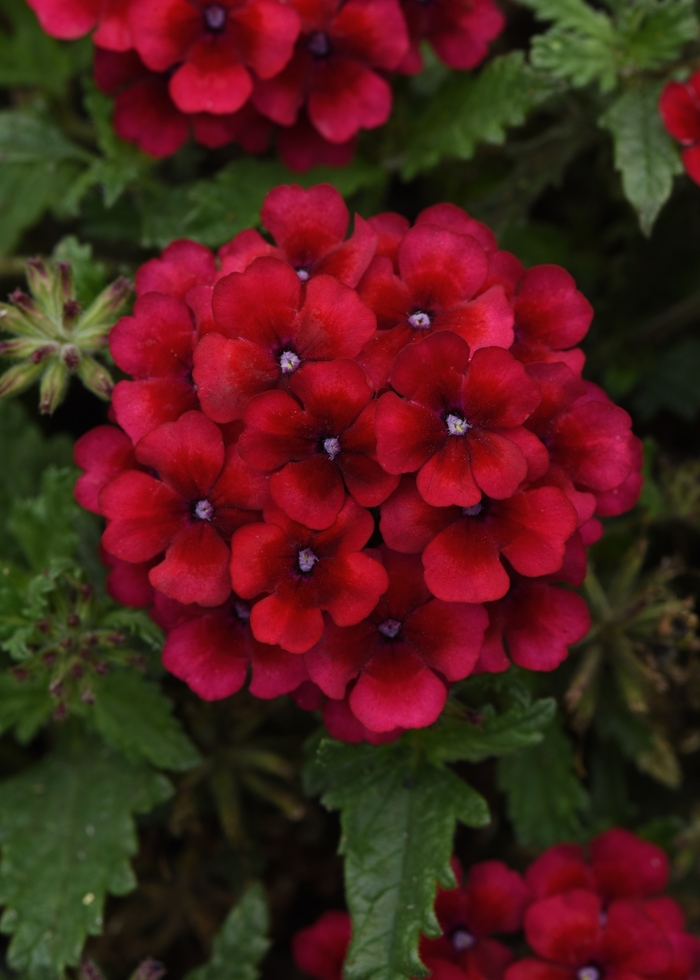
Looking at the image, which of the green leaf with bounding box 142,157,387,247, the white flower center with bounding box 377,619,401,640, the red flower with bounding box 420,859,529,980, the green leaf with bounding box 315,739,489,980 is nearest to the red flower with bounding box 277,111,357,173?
the green leaf with bounding box 142,157,387,247

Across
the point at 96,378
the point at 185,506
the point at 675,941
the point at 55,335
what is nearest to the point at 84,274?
the point at 55,335

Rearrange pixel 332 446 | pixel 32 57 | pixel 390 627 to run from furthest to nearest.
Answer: pixel 32 57 → pixel 390 627 → pixel 332 446

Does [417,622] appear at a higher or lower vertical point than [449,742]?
higher

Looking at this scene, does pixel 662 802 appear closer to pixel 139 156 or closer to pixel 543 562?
pixel 543 562

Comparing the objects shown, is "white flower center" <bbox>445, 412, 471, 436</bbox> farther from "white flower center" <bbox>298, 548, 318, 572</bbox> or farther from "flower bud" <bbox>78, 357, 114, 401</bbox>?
"flower bud" <bbox>78, 357, 114, 401</bbox>

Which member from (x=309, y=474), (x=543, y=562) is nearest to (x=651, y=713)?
(x=543, y=562)

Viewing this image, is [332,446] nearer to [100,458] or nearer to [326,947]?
[100,458]
